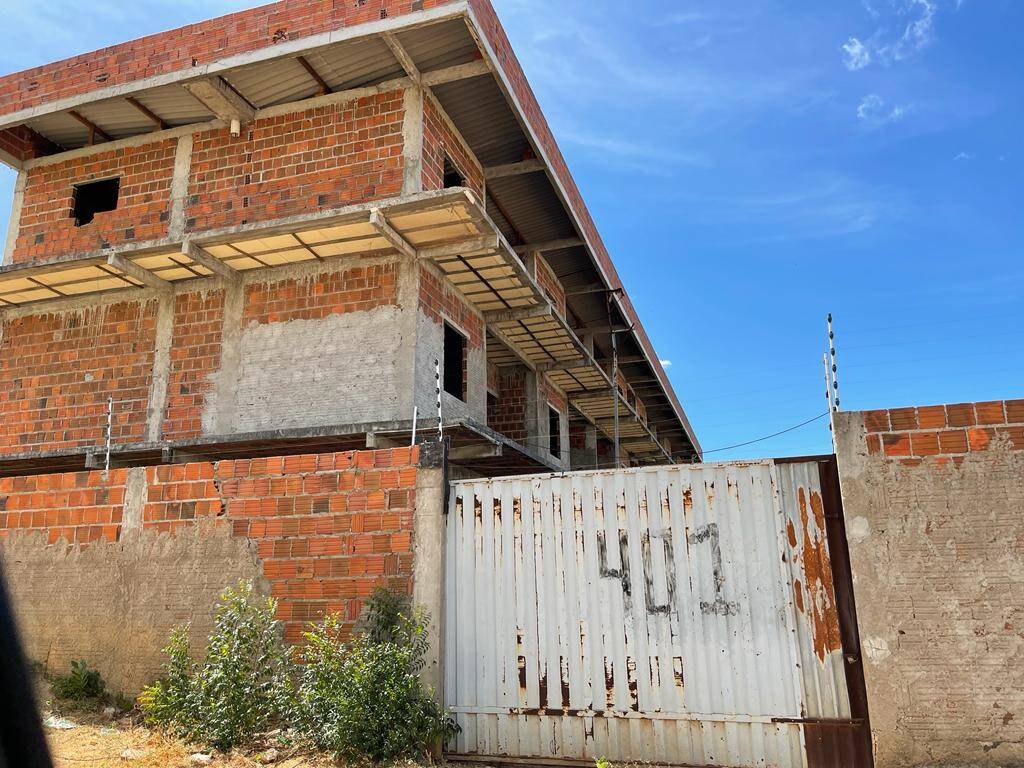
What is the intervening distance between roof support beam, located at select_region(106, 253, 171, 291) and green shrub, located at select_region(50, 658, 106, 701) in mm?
7041

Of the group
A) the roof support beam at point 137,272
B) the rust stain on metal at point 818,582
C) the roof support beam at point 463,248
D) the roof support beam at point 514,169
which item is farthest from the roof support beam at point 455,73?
the rust stain on metal at point 818,582

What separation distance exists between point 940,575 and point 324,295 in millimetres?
9652

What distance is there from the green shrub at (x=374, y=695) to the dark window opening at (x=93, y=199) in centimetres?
1158

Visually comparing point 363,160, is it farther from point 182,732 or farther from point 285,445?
point 182,732

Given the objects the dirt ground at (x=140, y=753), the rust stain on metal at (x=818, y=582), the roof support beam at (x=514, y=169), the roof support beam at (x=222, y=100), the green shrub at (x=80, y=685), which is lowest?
the dirt ground at (x=140, y=753)

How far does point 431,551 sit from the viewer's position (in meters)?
6.08

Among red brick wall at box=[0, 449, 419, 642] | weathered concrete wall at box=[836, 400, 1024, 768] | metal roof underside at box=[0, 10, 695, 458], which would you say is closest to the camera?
weathered concrete wall at box=[836, 400, 1024, 768]

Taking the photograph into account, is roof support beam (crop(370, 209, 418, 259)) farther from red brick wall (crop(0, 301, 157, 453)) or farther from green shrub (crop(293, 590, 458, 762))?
green shrub (crop(293, 590, 458, 762))

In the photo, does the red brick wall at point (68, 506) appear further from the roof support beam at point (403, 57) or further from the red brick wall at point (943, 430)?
the roof support beam at point (403, 57)

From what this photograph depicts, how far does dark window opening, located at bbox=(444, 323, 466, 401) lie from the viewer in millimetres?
13336

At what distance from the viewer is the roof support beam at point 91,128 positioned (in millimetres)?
13320

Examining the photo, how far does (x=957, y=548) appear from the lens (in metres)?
5.04

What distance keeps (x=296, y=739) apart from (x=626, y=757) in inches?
96.9

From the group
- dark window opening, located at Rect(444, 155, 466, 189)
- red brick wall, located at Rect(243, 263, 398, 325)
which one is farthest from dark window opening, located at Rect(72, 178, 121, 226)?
dark window opening, located at Rect(444, 155, 466, 189)
